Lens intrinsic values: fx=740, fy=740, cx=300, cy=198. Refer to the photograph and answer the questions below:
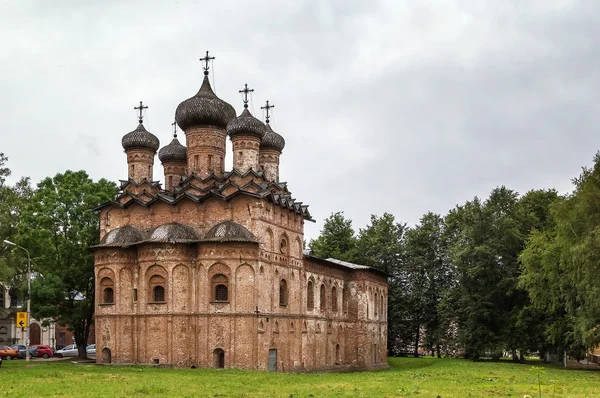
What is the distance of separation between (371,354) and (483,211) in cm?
1272

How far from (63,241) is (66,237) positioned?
0.29 m

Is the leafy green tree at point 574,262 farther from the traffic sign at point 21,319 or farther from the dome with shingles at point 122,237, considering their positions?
the traffic sign at point 21,319

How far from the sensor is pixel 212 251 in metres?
36.3

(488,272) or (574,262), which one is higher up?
(574,262)

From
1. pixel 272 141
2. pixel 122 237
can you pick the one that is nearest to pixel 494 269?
pixel 272 141

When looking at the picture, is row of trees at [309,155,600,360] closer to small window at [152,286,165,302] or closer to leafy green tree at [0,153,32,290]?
small window at [152,286,165,302]

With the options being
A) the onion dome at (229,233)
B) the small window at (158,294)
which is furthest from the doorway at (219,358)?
the onion dome at (229,233)

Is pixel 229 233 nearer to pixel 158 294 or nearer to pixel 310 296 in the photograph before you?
pixel 158 294

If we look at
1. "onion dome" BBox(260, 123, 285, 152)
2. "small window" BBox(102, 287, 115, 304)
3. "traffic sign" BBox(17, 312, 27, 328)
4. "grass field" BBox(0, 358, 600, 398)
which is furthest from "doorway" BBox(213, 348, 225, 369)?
"onion dome" BBox(260, 123, 285, 152)

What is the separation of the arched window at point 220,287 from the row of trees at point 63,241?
10762 mm

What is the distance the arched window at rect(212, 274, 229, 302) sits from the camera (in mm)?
36344

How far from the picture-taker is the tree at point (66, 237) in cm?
4266

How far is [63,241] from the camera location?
4375 centimetres

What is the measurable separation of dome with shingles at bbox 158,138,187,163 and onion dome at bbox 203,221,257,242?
1115 cm
